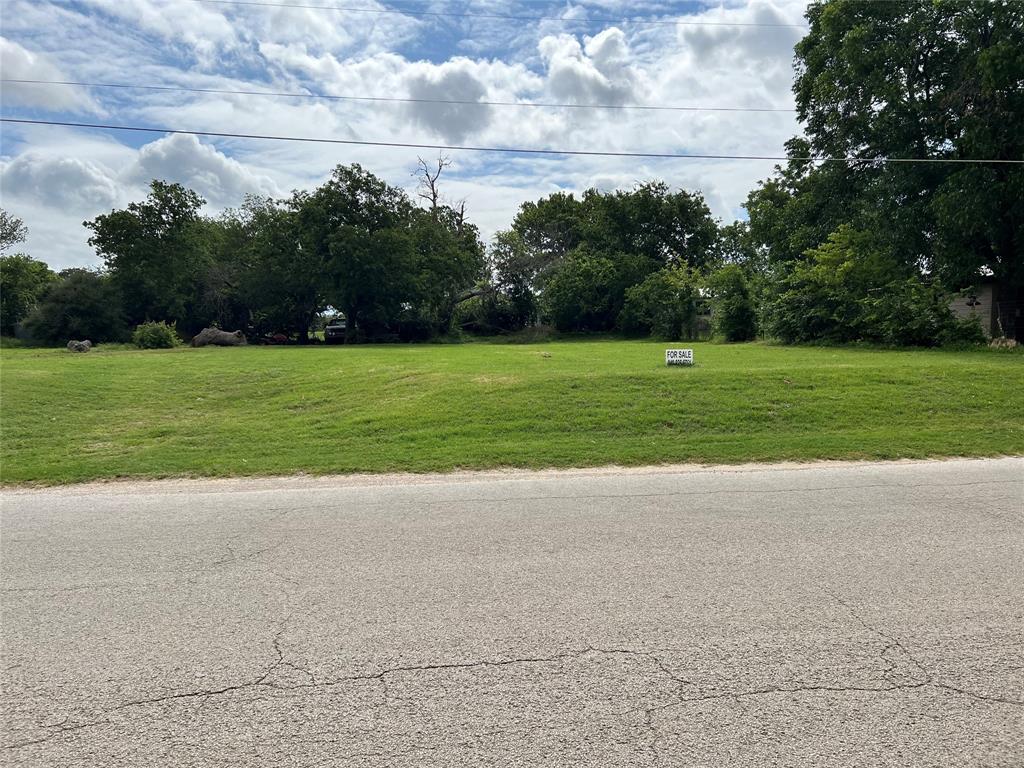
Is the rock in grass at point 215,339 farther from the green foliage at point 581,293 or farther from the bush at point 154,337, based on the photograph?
the green foliage at point 581,293

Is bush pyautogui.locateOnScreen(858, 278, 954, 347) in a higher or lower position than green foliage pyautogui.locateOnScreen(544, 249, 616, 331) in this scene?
lower

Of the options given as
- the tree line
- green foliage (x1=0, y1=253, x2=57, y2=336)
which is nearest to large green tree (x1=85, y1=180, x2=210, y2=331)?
the tree line

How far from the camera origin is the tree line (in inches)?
934

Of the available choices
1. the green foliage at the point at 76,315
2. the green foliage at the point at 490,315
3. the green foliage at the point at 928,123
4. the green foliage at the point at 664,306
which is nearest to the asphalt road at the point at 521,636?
the green foliage at the point at 928,123

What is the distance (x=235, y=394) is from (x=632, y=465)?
11.4m

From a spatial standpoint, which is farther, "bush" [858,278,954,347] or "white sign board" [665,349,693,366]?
"bush" [858,278,954,347]

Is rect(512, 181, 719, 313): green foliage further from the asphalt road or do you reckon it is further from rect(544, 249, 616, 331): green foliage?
the asphalt road

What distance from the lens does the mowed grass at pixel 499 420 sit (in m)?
9.20

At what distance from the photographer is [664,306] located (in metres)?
47.6

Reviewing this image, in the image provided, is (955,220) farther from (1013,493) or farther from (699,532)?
(699,532)

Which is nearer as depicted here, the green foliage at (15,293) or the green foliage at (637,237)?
the green foliage at (15,293)

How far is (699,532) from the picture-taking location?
5.45 metres

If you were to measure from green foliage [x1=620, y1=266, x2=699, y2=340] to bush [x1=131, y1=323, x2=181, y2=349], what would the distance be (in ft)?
103

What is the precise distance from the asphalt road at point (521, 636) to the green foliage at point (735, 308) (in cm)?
3173
